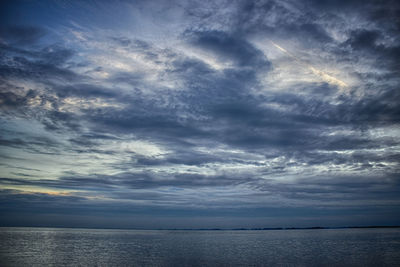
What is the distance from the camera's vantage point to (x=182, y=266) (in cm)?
3909

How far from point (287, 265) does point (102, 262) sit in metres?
28.9

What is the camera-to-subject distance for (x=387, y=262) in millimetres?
41906

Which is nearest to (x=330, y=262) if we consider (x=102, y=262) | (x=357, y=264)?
(x=357, y=264)

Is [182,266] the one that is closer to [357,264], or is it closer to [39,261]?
[39,261]

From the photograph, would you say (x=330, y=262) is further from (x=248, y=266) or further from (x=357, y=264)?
(x=248, y=266)

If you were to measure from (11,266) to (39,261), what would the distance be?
5.90 metres

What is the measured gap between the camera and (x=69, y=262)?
4150 centimetres

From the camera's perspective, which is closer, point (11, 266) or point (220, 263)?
point (11, 266)

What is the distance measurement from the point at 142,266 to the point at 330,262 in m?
30.0

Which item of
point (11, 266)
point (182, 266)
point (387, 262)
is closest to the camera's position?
point (11, 266)

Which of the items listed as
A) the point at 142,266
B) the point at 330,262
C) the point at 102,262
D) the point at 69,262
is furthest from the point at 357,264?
the point at 69,262

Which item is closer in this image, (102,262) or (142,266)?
(142,266)

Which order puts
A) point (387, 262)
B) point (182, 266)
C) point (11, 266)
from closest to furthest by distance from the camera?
point (11, 266)
point (182, 266)
point (387, 262)

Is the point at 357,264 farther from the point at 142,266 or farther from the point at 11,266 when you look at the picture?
the point at 11,266
